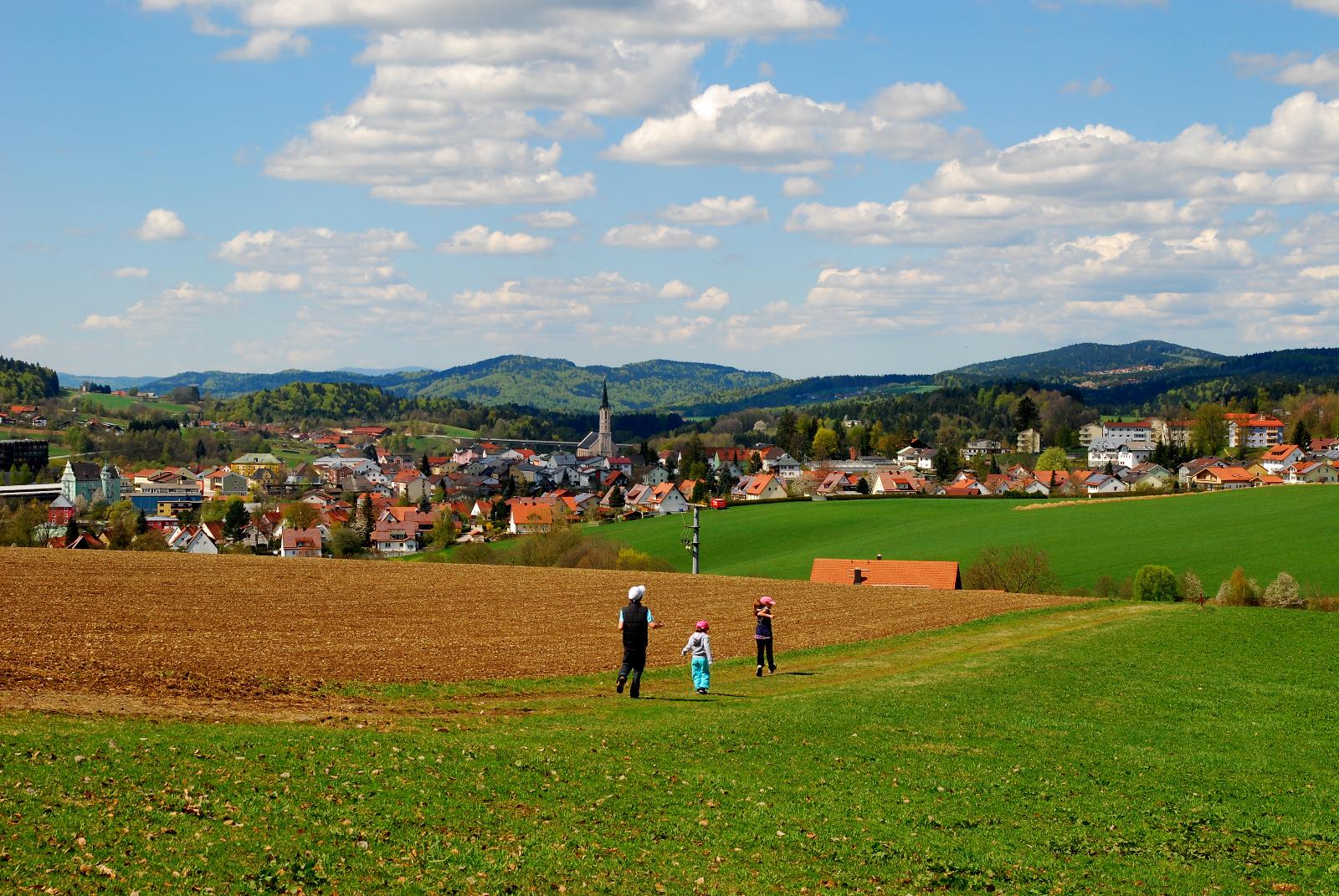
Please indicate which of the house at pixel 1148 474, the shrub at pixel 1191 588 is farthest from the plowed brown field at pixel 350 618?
the house at pixel 1148 474

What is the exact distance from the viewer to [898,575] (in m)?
53.6

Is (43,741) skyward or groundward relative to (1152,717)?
skyward

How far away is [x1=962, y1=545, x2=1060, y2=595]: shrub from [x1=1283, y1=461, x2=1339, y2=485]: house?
9164 centimetres

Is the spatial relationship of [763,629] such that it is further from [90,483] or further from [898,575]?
[90,483]

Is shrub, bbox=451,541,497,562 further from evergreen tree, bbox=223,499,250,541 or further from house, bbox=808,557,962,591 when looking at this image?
evergreen tree, bbox=223,499,250,541

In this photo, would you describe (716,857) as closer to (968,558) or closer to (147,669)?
(147,669)

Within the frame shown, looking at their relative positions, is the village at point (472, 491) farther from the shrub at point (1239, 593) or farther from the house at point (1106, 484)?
the shrub at point (1239, 593)

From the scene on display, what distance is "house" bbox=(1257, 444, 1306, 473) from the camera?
156 m

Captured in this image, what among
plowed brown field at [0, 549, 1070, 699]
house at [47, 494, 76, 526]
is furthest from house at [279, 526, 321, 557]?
plowed brown field at [0, 549, 1070, 699]

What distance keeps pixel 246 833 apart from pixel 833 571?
46.1 meters

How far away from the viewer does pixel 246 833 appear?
11641 millimetres

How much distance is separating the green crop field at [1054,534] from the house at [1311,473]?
1647 inches

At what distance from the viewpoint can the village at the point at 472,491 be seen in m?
110

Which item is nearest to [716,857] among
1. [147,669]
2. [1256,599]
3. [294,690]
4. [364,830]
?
[364,830]
